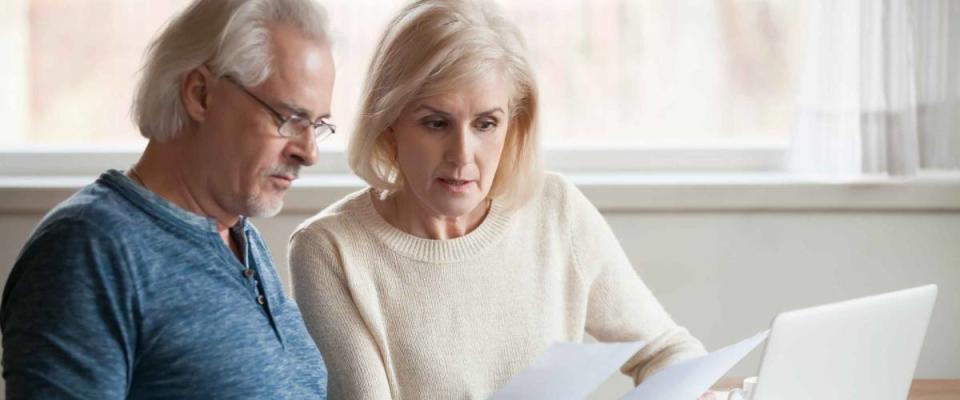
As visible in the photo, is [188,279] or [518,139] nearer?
[188,279]

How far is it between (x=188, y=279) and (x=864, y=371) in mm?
826

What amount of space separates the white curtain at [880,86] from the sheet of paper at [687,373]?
140 centimetres

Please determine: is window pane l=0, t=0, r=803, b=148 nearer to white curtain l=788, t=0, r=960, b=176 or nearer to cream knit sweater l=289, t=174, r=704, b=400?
white curtain l=788, t=0, r=960, b=176

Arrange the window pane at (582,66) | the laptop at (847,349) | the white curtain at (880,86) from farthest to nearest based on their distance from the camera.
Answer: the window pane at (582,66), the white curtain at (880,86), the laptop at (847,349)

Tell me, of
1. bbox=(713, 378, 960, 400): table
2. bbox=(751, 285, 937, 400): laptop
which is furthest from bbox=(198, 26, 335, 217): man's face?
bbox=(713, 378, 960, 400): table

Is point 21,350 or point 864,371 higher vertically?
point 21,350

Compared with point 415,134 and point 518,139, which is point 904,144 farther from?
point 415,134

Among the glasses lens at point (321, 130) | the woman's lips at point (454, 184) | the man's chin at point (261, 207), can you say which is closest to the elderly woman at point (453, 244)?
the woman's lips at point (454, 184)

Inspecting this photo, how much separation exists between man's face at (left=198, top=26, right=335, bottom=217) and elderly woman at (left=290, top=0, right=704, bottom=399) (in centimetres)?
32

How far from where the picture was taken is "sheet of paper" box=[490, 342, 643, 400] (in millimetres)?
1493

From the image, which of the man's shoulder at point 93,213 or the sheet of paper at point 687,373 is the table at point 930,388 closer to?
the sheet of paper at point 687,373

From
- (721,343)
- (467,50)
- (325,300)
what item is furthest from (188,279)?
(721,343)

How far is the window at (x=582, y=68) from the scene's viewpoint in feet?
9.88

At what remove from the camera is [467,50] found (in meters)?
1.80
